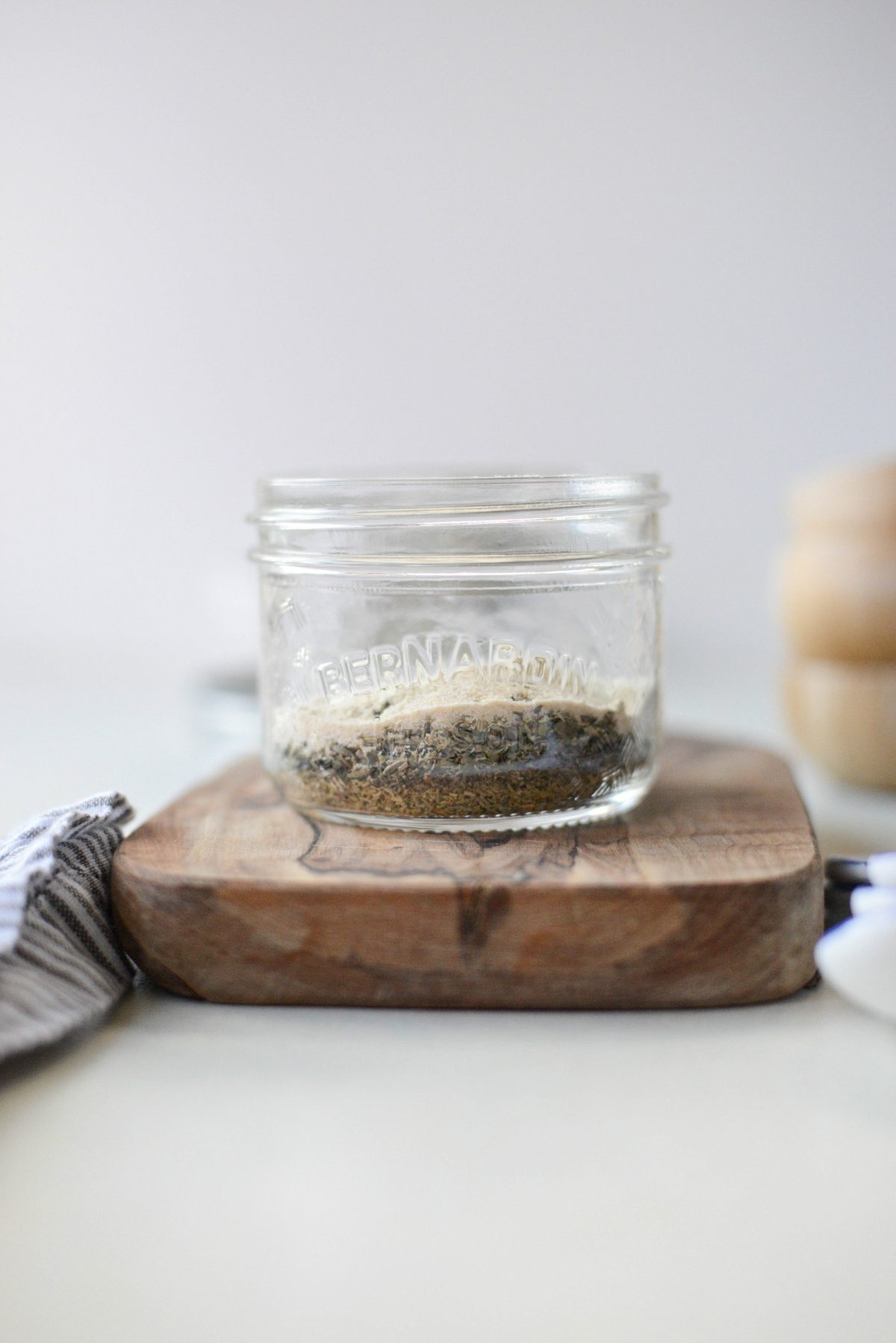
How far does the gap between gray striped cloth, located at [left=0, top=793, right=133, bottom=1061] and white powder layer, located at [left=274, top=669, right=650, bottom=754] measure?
0.11 m

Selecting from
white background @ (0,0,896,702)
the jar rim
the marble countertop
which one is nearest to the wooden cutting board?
the marble countertop

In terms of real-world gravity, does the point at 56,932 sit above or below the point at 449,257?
below

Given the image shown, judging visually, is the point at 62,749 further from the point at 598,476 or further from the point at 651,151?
the point at 651,151

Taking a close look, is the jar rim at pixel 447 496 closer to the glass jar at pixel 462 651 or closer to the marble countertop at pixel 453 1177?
the glass jar at pixel 462 651

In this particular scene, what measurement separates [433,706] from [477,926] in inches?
4.9

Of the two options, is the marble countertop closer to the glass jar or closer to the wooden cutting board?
the wooden cutting board

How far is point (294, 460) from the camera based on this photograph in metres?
1.43

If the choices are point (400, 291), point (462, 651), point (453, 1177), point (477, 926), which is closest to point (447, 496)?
point (462, 651)

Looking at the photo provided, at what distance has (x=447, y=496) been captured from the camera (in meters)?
0.62

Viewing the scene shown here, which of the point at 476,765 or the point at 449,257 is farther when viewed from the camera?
the point at 449,257

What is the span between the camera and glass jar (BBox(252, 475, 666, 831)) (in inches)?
23.4

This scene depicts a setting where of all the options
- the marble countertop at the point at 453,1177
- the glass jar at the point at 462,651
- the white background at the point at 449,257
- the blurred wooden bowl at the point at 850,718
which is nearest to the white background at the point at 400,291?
the white background at the point at 449,257

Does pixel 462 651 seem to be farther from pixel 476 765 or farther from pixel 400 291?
pixel 400 291

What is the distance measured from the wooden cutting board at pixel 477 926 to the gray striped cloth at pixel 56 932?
0.04 feet
